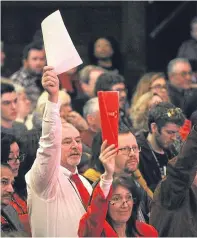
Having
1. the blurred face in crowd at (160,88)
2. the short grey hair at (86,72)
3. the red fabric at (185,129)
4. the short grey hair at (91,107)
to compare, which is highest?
the short grey hair at (86,72)

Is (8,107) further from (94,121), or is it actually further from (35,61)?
(35,61)

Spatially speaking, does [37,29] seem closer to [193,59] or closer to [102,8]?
[102,8]

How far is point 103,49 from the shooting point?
15.4 meters

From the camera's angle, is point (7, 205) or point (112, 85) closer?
point (7, 205)

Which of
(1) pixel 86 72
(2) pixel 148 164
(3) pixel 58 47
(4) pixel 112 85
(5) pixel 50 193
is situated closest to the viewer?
(5) pixel 50 193

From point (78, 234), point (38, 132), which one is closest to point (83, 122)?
A: point (38, 132)

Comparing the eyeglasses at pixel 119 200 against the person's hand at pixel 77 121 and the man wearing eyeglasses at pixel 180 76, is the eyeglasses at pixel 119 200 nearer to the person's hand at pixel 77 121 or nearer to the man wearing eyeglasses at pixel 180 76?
the person's hand at pixel 77 121

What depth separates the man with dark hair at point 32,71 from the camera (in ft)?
48.2

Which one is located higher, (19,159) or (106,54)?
(106,54)

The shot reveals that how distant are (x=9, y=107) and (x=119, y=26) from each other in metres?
3.87

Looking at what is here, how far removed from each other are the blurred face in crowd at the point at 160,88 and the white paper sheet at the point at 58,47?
170 inches

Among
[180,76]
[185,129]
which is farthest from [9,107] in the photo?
[180,76]

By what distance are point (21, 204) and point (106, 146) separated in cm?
122

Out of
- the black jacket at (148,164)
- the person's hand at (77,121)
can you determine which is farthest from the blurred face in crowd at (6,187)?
the person's hand at (77,121)
